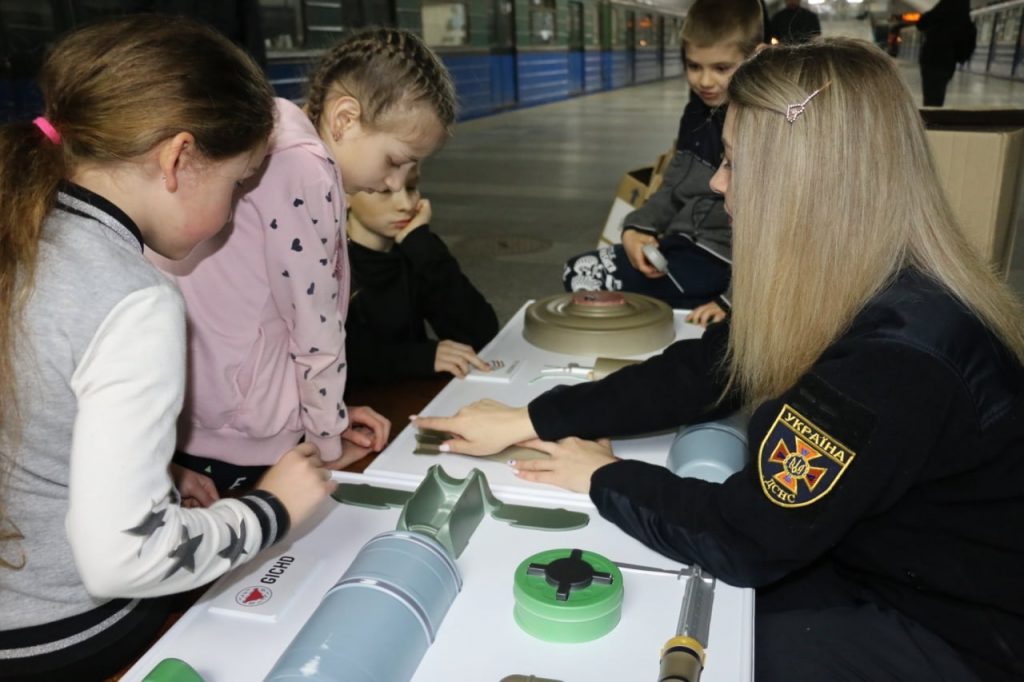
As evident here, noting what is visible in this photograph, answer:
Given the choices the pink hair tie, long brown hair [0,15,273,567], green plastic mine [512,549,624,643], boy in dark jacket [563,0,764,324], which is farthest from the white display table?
boy in dark jacket [563,0,764,324]

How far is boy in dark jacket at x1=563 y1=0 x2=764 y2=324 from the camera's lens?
246 centimetres

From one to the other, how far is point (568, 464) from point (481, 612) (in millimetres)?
327

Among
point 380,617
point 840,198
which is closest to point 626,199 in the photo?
point 840,198

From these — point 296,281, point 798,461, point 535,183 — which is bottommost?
point 535,183

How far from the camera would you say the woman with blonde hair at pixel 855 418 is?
0.91 meters

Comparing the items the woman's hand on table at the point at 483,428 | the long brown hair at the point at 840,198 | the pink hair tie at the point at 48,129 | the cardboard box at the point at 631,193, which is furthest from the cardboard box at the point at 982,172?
the pink hair tie at the point at 48,129

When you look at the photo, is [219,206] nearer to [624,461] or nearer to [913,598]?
[624,461]

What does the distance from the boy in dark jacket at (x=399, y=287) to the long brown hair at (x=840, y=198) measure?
90 centimetres

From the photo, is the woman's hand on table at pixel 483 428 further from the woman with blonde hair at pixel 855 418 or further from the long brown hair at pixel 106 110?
the long brown hair at pixel 106 110

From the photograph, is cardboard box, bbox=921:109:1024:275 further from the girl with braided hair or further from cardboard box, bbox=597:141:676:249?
the girl with braided hair

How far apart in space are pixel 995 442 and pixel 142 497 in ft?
3.03

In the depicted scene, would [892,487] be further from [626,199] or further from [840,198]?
[626,199]

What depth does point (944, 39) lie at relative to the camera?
877 cm

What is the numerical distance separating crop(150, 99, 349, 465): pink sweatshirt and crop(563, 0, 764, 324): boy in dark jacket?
1.36m
